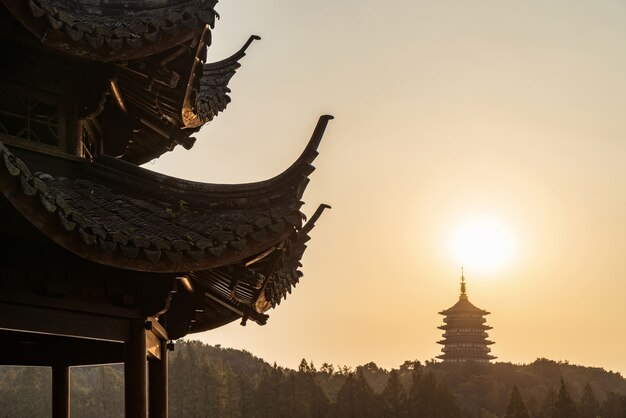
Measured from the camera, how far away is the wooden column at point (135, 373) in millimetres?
9344

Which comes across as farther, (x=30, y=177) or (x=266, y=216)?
(x=266, y=216)

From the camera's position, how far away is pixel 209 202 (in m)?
9.74

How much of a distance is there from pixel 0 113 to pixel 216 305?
2.97 m

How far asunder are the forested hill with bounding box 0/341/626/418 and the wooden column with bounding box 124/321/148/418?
211 feet

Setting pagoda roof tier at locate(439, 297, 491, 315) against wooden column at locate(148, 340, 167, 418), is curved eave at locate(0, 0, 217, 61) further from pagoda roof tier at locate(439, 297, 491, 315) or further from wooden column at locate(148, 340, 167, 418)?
pagoda roof tier at locate(439, 297, 491, 315)

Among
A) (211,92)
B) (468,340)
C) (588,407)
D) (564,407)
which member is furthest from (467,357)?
(211,92)

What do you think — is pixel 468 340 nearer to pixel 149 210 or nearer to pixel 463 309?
pixel 463 309

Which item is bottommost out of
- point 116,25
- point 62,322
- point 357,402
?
point 62,322

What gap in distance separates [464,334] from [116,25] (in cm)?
11258

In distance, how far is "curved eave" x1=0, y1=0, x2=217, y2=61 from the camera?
8867mm

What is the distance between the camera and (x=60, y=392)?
1195 cm

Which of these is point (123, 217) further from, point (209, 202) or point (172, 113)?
point (172, 113)

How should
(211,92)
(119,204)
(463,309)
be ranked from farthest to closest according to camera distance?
1. (463,309)
2. (211,92)
3. (119,204)

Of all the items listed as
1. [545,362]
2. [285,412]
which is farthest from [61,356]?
[545,362]
